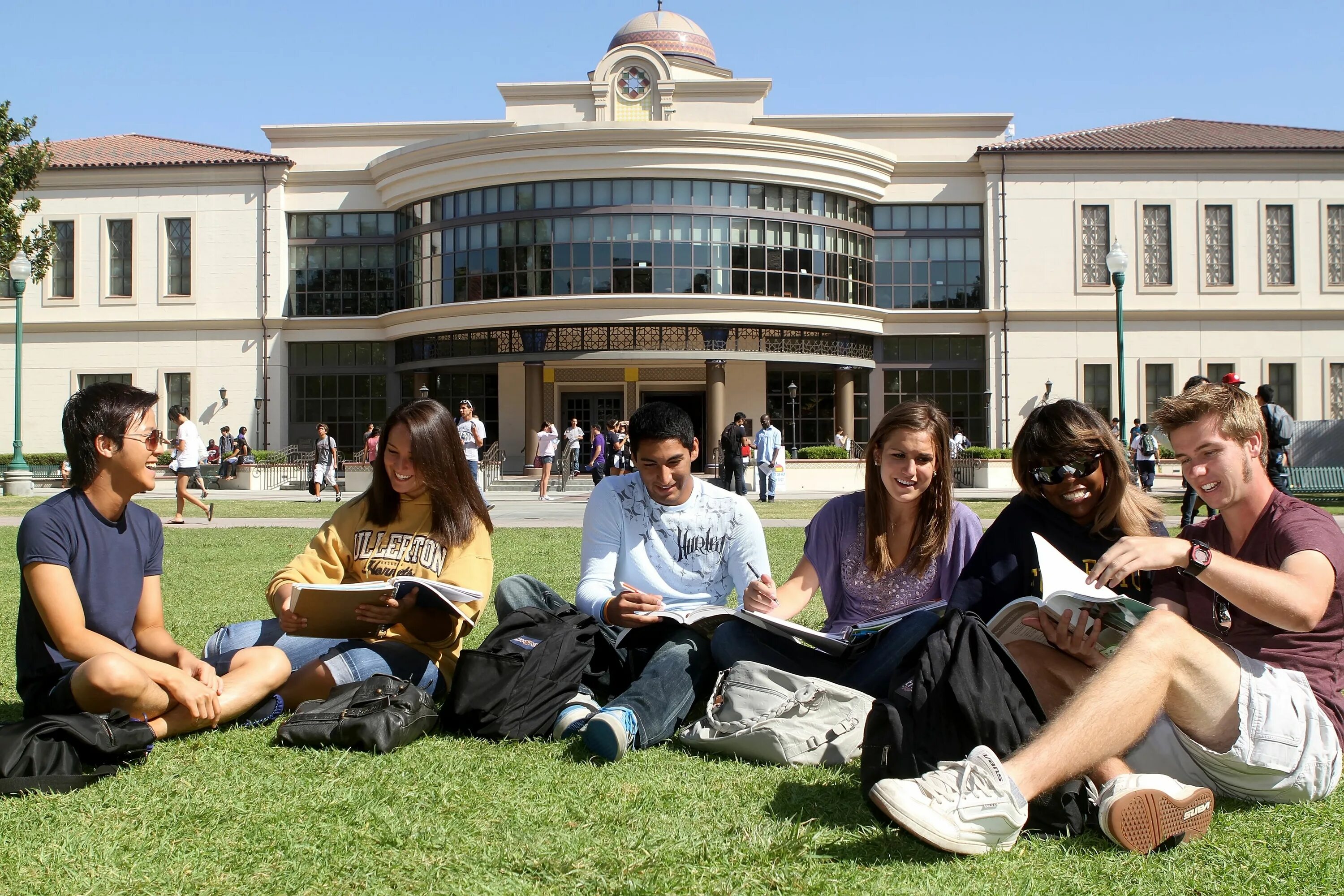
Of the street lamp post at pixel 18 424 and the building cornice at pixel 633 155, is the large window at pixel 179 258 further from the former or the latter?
the street lamp post at pixel 18 424

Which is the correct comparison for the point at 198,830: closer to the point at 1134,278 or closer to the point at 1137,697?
the point at 1137,697

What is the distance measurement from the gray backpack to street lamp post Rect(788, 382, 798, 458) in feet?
104

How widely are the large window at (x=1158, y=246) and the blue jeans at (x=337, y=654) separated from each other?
3589 centimetres

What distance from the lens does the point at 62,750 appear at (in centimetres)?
344

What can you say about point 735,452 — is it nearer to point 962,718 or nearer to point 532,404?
point 532,404

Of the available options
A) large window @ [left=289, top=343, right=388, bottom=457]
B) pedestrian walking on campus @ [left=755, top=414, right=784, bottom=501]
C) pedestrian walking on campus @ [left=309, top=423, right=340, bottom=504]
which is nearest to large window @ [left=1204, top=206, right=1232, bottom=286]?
pedestrian walking on campus @ [left=755, top=414, right=784, bottom=501]

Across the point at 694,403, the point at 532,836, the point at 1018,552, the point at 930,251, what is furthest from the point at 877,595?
the point at 930,251

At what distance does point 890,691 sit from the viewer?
135 inches

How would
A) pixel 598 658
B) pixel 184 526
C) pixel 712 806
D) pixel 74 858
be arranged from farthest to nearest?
pixel 184 526 < pixel 598 658 < pixel 712 806 < pixel 74 858

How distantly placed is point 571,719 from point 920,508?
1.66m

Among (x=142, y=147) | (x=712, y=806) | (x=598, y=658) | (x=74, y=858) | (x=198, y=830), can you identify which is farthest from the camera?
(x=142, y=147)

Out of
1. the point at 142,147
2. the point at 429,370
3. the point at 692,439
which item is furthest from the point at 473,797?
the point at 142,147

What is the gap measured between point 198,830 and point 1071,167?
37.0 meters

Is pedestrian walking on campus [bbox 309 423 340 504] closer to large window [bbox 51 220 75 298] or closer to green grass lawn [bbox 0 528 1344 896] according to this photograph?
green grass lawn [bbox 0 528 1344 896]
